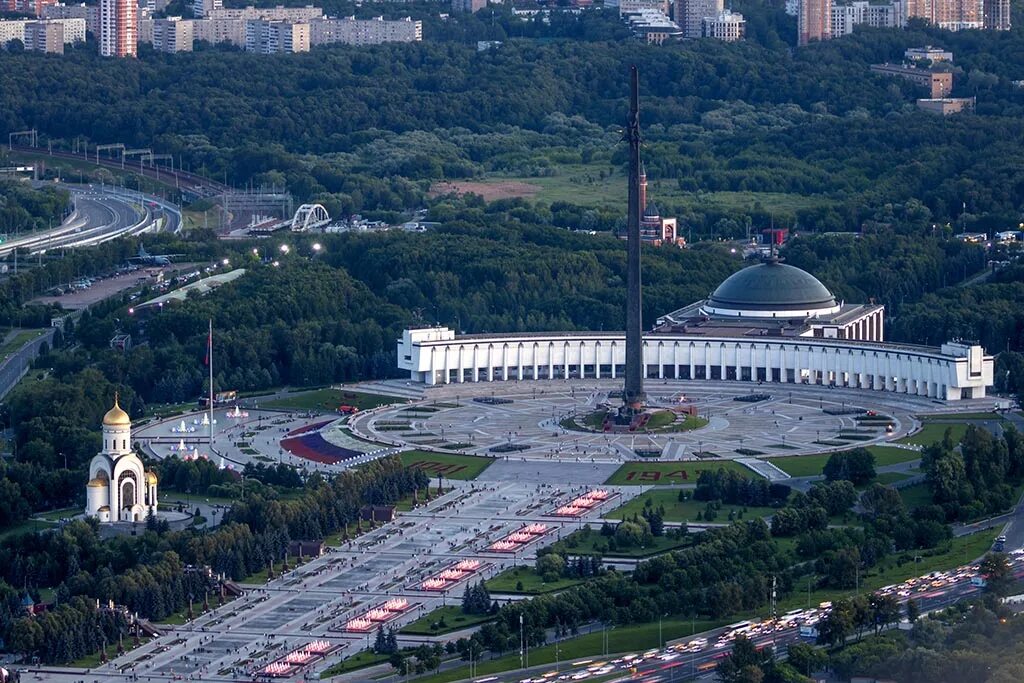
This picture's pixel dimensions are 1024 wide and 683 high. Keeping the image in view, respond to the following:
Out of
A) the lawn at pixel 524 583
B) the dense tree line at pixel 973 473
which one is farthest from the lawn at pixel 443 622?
the dense tree line at pixel 973 473

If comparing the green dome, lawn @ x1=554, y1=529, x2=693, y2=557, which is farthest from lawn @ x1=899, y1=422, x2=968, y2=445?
lawn @ x1=554, y1=529, x2=693, y2=557

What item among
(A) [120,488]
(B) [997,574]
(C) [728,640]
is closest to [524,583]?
(C) [728,640]

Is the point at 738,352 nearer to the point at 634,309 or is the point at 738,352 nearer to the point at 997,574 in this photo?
the point at 634,309

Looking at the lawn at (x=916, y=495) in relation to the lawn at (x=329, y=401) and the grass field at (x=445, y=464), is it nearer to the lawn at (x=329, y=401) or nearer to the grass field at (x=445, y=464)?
the grass field at (x=445, y=464)

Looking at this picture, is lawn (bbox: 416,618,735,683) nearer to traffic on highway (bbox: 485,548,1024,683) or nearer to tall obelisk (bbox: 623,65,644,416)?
traffic on highway (bbox: 485,548,1024,683)

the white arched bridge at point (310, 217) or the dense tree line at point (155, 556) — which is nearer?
the dense tree line at point (155, 556)

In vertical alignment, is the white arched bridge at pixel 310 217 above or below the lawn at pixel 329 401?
above
